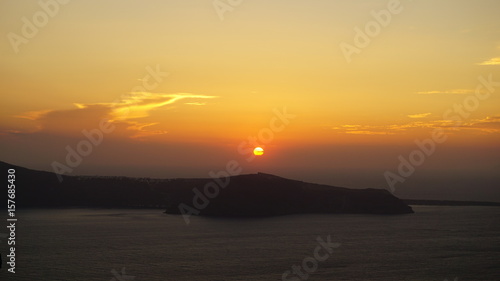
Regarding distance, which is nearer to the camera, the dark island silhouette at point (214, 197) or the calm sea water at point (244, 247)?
the calm sea water at point (244, 247)

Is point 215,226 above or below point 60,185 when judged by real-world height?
below

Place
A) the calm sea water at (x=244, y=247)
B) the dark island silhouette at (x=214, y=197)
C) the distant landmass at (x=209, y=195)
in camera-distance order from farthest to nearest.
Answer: the distant landmass at (x=209, y=195) < the dark island silhouette at (x=214, y=197) < the calm sea water at (x=244, y=247)

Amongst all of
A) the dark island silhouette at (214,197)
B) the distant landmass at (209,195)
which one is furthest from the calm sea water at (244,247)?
the distant landmass at (209,195)

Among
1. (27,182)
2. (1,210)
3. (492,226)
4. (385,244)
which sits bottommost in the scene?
(385,244)

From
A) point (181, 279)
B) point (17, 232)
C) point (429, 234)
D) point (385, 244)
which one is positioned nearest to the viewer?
point (181, 279)

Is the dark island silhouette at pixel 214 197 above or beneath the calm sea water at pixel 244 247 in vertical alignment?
above

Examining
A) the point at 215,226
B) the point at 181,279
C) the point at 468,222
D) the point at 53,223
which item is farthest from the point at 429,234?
the point at 53,223

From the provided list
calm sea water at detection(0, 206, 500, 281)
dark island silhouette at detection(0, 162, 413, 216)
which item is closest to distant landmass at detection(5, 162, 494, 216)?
dark island silhouette at detection(0, 162, 413, 216)

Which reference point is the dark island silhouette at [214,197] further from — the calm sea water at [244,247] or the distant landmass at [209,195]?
the calm sea water at [244,247]

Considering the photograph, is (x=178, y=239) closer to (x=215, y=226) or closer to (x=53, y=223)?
(x=215, y=226)
